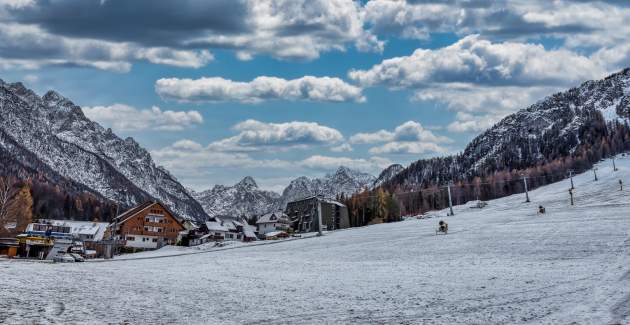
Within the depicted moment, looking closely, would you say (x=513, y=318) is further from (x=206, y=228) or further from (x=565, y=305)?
(x=206, y=228)

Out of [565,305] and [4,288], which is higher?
[4,288]

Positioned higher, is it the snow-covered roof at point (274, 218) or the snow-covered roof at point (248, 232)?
the snow-covered roof at point (274, 218)

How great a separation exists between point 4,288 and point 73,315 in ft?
22.9

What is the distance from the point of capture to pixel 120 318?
57.1 feet

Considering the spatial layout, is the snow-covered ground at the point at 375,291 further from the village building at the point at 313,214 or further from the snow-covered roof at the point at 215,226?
the village building at the point at 313,214

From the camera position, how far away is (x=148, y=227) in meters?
141

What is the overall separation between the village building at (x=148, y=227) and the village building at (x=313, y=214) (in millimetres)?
45220

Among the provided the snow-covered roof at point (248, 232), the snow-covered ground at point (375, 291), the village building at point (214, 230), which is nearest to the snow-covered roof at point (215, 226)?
the village building at point (214, 230)

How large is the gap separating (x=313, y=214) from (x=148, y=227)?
2234 inches

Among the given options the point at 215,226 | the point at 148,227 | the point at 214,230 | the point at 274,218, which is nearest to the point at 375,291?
the point at 148,227

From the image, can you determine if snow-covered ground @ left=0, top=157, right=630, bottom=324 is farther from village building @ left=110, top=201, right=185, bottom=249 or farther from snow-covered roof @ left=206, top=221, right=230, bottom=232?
snow-covered roof @ left=206, top=221, right=230, bottom=232

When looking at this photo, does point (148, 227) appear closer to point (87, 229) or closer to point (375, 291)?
point (87, 229)

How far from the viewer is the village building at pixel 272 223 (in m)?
166

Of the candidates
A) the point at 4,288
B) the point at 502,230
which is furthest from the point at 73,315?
the point at 502,230
